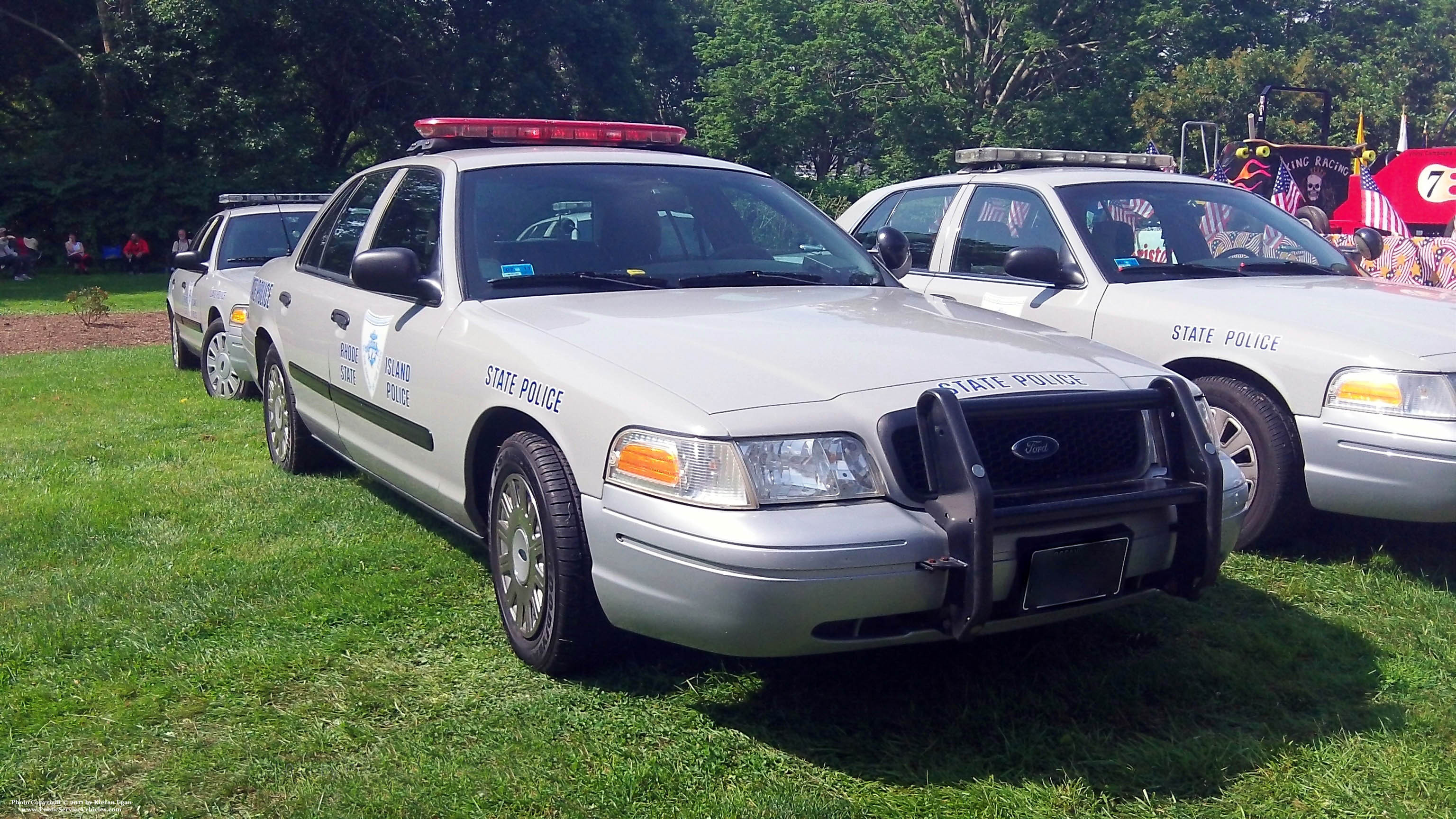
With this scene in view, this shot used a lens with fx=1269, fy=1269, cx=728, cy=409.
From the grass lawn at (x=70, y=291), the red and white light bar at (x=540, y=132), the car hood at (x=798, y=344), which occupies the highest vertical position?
the red and white light bar at (x=540, y=132)

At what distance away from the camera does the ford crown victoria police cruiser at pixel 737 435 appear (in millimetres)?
2961

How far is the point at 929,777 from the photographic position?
10.0ft

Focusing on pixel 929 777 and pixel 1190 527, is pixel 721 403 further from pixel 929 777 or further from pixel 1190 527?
pixel 1190 527

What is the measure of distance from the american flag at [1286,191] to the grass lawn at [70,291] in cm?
1404

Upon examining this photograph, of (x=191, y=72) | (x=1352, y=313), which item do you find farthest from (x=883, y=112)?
(x=1352, y=313)

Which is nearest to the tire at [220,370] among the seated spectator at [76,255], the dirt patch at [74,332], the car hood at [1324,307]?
the dirt patch at [74,332]

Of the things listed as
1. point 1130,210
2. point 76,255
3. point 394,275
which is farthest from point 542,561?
point 76,255

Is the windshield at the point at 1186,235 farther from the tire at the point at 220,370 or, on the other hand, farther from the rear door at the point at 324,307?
the tire at the point at 220,370

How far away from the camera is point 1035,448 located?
3162mm

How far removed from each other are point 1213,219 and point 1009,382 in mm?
3250

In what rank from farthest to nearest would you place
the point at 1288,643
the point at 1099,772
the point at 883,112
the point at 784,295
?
the point at 883,112 → the point at 784,295 → the point at 1288,643 → the point at 1099,772

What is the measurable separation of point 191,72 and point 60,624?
96.0ft

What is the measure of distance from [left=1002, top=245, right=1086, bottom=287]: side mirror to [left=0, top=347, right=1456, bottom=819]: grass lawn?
1.50 m

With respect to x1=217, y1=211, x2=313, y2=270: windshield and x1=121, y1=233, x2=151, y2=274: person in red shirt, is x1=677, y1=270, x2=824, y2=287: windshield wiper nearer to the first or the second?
x1=217, y1=211, x2=313, y2=270: windshield
